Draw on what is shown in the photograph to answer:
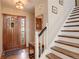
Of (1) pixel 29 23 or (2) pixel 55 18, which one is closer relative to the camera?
(2) pixel 55 18

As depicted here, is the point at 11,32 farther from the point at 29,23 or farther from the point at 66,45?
the point at 66,45

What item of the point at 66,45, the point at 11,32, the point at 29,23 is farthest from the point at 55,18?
the point at 29,23

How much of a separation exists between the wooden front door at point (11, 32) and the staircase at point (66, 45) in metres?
3.79

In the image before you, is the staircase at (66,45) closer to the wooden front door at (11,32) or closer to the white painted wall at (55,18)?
the white painted wall at (55,18)

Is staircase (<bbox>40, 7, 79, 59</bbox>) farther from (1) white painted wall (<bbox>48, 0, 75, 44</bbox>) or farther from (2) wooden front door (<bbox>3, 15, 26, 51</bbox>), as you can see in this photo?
(2) wooden front door (<bbox>3, 15, 26, 51</bbox>)

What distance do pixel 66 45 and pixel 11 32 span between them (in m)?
4.67

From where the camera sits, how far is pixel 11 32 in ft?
24.1

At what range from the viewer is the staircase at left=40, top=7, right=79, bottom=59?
302 centimetres

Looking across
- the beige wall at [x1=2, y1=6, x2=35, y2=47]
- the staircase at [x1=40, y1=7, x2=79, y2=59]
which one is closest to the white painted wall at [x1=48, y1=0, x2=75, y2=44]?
the staircase at [x1=40, y1=7, x2=79, y2=59]

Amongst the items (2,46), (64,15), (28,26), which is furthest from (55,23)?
(28,26)

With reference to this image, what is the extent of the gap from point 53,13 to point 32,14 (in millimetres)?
4570

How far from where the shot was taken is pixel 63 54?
3127 millimetres

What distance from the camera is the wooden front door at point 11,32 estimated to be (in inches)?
273

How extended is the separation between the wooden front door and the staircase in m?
3.79
